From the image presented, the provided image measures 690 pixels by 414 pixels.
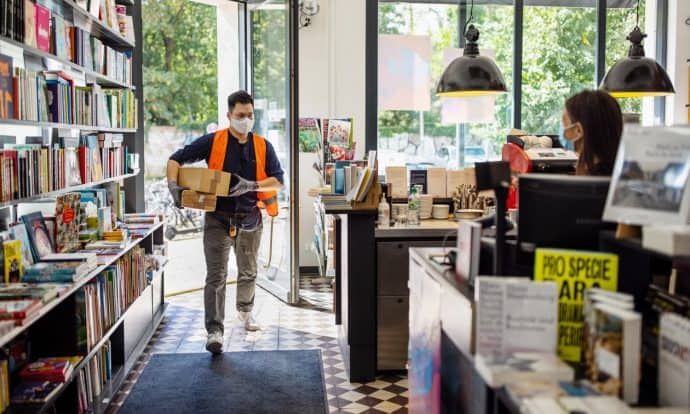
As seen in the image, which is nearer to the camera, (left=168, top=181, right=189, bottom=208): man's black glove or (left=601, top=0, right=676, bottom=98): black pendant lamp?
(left=168, top=181, right=189, bottom=208): man's black glove

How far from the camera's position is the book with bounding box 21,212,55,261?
3752mm

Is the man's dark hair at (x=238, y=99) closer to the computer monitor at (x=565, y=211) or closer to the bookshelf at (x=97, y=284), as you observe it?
the bookshelf at (x=97, y=284)

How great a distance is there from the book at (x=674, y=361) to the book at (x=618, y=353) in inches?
3.0

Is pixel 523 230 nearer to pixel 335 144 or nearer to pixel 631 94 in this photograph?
pixel 631 94

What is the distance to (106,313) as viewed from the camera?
169 inches

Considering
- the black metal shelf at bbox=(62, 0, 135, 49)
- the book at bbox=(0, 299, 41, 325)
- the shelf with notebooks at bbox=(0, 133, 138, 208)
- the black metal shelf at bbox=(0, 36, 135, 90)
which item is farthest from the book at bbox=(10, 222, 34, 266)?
the black metal shelf at bbox=(62, 0, 135, 49)

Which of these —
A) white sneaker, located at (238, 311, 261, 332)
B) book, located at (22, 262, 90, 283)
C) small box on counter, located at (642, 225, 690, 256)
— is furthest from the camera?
white sneaker, located at (238, 311, 261, 332)

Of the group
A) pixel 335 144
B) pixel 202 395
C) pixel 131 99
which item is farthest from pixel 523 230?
pixel 335 144

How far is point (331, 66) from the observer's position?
829 cm

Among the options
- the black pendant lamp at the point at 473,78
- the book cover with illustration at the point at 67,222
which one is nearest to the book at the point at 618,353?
the book cover with illustration at the point at 67,222

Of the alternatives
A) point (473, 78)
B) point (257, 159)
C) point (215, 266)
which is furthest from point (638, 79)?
point (215, 266)

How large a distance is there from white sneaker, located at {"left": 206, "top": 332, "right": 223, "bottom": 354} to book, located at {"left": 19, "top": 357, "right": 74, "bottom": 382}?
180 cm

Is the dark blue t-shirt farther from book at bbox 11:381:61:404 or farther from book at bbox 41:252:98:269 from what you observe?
book at bbox 11:381:61:404

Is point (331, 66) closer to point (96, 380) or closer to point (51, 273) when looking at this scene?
point (96, 380)
